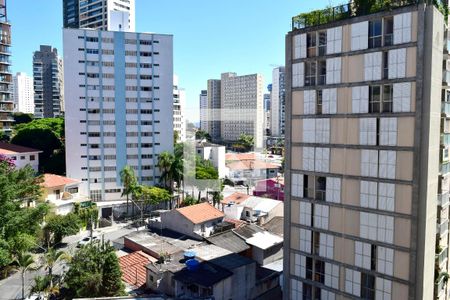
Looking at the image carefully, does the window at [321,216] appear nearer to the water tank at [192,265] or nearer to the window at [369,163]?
the window at [369,163]

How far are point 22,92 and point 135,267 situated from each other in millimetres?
188023

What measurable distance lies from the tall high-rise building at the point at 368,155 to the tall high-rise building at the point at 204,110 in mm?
135148

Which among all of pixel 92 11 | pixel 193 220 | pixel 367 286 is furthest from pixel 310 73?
pixel 92 11

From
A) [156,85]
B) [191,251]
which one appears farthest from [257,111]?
[191,251]

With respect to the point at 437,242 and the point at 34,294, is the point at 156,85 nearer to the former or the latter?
the point at 34,294

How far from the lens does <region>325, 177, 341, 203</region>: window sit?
22.9 meters

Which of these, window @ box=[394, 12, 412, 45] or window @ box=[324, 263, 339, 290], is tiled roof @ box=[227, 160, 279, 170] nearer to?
window @ box=[324, 263, 339, 290]

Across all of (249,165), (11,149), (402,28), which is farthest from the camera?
(249,165)

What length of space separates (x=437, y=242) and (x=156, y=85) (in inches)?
2102

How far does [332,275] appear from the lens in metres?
23.5

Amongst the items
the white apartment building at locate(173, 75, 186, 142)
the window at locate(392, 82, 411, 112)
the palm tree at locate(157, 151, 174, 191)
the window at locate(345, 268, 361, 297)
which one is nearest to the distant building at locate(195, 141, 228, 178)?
the palm tree at locate(157, 151, 174, 191)

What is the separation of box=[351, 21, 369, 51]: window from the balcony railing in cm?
100

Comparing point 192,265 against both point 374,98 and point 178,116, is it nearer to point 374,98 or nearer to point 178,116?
point 374,98

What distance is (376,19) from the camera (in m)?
21.2
